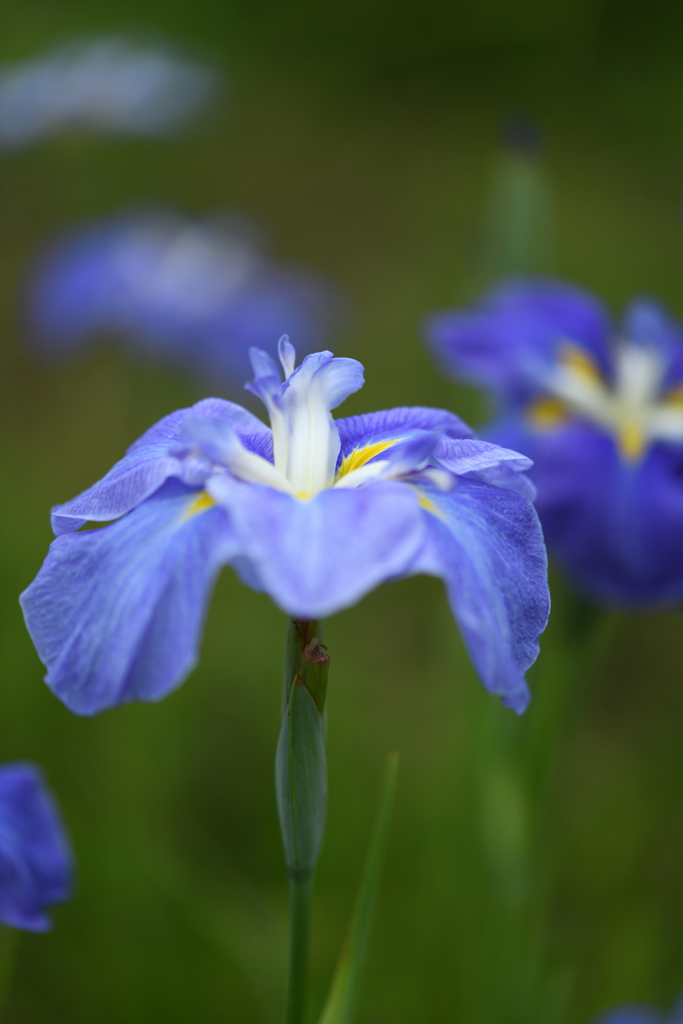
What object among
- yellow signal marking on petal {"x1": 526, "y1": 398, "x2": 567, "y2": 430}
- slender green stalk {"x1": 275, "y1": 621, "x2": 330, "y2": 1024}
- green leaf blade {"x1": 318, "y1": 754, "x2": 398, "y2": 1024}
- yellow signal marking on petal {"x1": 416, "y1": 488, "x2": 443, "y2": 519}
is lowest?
green leaf blade {"x1": 318, "y1": 754, "x2": 398, "y2": 1024}

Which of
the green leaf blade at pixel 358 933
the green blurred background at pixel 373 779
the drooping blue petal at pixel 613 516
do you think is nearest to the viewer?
the green leaf blade at pixel 358 933

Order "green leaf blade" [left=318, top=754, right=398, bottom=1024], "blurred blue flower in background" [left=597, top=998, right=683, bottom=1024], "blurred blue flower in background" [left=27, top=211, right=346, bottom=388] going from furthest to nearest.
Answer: "blurred blue flower in background" [left=27, top=211, right=346, bottom=388], "blurred blue flower in background" [left=597, top=998, right=683, bottom=1024], "green leaf blade" [left=318, top=754, right=398, bottom=1024]

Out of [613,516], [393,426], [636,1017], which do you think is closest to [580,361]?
[613,516]

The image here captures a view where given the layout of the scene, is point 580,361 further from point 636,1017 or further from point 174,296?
point 174,296

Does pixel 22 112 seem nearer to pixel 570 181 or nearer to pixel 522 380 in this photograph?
pixel 522 380

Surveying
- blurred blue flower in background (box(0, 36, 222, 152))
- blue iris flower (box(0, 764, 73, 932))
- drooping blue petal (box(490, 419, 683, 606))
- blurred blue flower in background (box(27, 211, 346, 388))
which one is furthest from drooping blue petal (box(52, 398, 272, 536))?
blurred blue flower in background (box(0, 36, 222, 152))

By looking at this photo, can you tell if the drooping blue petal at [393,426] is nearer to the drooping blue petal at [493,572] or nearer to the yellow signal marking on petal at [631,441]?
the drooping blue petal at [493,572]

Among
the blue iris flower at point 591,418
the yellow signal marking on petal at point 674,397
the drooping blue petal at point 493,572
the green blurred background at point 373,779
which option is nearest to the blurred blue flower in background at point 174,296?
the green blurred background at point 373,779

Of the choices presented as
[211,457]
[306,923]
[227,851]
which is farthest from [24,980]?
[211,457]

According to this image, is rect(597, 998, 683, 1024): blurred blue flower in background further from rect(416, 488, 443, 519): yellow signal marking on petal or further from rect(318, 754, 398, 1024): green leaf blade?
rect(416, 488, 443, 519): yellow signal marking on petal
